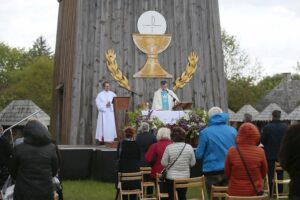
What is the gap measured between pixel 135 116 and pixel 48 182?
893 cm

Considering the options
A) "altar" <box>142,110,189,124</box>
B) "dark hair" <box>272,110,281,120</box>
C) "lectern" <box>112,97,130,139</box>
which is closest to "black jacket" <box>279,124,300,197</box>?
"dark hair" <box>272,110,281,120</box>

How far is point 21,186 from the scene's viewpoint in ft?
25.9

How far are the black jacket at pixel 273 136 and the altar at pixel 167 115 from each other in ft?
12.5

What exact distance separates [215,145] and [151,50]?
10.7 metres

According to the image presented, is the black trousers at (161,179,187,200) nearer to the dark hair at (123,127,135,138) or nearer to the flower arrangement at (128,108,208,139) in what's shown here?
the dark hair at (123,127,135,138)

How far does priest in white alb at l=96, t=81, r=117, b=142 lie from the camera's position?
60.3ft

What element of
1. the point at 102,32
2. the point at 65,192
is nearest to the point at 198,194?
the point at 65,192

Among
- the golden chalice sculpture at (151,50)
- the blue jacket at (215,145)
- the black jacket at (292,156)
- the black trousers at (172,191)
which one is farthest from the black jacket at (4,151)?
the golden chalice sculpture at (151,50)

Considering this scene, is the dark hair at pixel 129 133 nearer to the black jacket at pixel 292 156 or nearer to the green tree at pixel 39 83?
the black jacket at pixel 292 156

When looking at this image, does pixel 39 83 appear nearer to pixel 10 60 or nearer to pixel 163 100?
pixel 10 60

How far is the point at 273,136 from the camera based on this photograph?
13.0 metres

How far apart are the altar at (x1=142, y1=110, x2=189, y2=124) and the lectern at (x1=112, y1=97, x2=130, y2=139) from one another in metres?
0.63

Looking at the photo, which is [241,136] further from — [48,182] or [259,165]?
[48,182]

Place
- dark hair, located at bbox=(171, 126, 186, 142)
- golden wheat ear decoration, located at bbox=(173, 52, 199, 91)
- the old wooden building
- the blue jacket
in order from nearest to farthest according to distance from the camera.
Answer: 1. the blue jacket
2. dark hair, located at bbox=(171, 126, 186, 142)
3. the old wooden building
4. golden wheat ear decoration, located at bbox=(173, 52, 199, 91)
